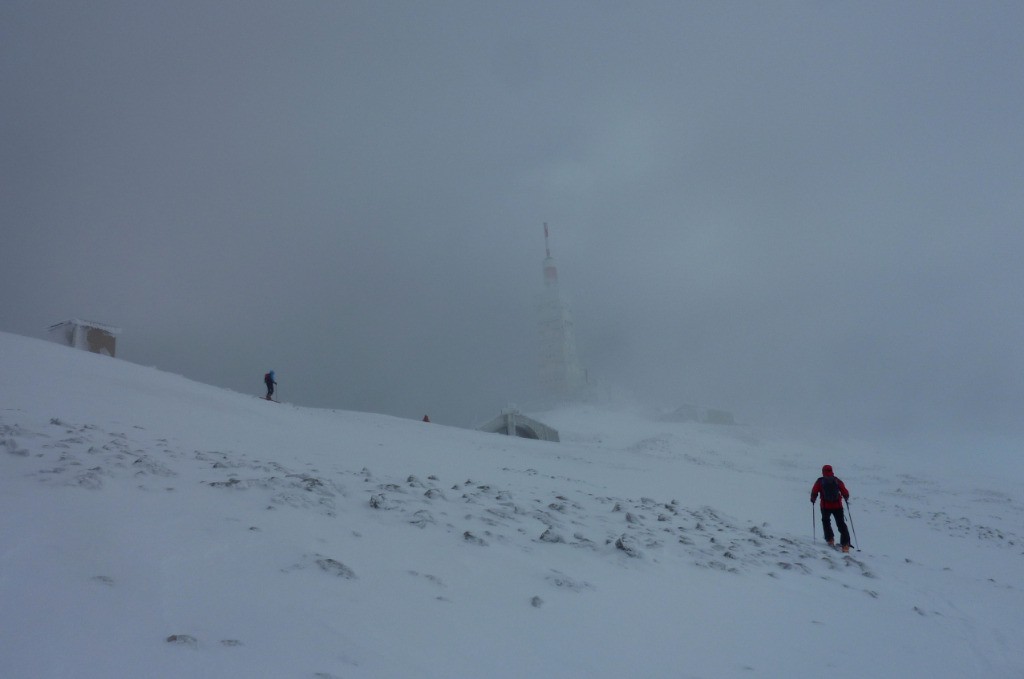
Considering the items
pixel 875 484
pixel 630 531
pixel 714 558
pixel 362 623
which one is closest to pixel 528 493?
pixel 630 531

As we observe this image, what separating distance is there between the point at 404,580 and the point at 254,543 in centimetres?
154

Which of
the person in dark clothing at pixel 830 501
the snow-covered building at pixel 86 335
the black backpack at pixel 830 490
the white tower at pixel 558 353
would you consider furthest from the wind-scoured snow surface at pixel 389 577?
the white tower at pixel 558 353

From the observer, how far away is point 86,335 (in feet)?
116

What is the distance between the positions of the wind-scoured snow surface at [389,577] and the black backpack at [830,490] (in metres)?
1.43

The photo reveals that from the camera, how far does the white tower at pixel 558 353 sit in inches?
5236

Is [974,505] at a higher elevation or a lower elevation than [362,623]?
lower

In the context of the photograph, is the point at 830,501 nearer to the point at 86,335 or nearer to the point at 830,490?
the point at 830,490

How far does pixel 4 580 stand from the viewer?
4324mm

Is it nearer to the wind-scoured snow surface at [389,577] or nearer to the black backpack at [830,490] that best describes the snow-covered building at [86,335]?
the wind-scoured snow surface at [389,577]

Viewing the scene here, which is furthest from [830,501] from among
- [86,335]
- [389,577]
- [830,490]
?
[86,335]

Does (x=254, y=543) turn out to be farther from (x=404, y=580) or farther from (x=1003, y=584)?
(x=1003, y=584)

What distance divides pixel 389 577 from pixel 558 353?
130 metres

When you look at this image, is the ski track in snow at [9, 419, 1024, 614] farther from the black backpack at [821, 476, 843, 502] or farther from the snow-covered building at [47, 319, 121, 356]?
the snow-covered building at [47, 319, 121, 356]

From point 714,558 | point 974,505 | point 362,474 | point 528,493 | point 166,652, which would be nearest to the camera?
point 166,652
